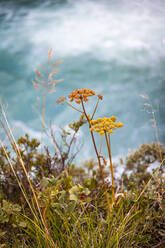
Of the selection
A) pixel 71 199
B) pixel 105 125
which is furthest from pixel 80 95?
pixel 71 199

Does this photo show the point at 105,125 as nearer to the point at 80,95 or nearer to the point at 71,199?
the point at 80,95

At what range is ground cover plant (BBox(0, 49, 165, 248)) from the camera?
45.3 inches

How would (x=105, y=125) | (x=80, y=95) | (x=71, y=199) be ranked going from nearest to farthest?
(x=71, y=199) → (x=105, y=125) → (x=80, y=95)

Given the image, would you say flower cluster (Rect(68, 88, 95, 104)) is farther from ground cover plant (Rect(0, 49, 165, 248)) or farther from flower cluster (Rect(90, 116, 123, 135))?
flower cluster (Rect(90, 116, 123, 135))

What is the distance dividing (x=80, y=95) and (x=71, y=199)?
719mm

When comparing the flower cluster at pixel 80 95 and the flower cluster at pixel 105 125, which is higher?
the flower cluster at pixel 80 95

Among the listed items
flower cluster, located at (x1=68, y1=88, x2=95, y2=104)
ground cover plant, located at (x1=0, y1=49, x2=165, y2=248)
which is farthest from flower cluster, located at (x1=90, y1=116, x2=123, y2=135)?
flower cluster, located at (x1=68, y1=88, x2=95, y2=104)

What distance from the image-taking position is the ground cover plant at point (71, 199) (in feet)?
3.78

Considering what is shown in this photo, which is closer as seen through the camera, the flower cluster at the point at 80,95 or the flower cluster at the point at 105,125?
the flower cluster at the point at 105,125

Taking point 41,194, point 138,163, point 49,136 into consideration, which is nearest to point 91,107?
point 49,136

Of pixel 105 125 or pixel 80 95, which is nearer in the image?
pixel 105 125

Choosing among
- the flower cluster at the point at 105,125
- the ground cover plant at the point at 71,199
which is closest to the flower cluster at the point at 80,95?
the ground cover plant at the point at 71,199

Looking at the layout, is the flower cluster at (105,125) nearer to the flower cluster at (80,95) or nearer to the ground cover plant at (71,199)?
the ground cover plant at (71,199)

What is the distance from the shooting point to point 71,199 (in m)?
0.97
